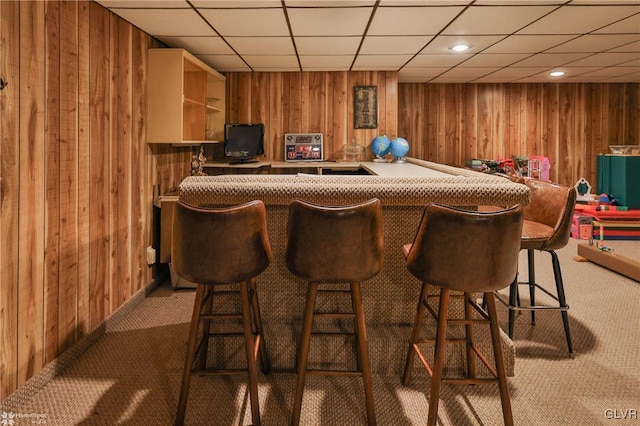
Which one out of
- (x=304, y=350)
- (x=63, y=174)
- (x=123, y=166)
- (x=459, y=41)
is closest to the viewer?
(x=304, y=350)

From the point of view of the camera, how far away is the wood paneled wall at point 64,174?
1.93m

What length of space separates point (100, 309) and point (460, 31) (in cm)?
344

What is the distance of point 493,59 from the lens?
4.59m

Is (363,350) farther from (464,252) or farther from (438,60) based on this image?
(438,60)

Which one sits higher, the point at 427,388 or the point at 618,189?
the point at 618,189

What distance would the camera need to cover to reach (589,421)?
1.86 metres

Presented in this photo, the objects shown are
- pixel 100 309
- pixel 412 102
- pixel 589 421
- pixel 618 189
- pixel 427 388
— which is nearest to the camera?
pixel 589 421

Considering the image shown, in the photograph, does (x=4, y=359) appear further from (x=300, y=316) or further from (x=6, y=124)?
(x=300, y=316)

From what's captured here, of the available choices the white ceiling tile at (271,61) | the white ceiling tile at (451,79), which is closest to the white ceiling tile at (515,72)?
the white ceiling tile at (451,79)

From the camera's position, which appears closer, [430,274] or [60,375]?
[430,274]

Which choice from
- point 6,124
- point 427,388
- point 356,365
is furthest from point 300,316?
point 6,124

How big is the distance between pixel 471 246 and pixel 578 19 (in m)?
2.64

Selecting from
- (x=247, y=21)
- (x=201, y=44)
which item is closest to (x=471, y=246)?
(x=247, y=21)

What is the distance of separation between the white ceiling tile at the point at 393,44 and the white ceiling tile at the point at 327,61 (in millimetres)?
346
